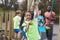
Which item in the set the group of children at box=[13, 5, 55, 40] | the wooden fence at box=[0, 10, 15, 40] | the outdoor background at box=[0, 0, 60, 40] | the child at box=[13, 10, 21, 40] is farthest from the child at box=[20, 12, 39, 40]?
the wooden fence at box=[0, 10, 15, 40]

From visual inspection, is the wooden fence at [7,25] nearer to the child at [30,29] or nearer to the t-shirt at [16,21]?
the t-shirt at [16,21]

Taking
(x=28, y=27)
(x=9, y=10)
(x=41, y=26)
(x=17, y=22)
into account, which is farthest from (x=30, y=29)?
(x=9, y=10)

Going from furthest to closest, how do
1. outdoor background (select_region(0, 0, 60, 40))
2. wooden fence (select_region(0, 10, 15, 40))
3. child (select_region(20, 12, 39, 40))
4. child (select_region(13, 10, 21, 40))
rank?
wooden fence (select_region(0, 10, 15, 40))
child (select_region(13, 10, 21, 40))
outdoor background (select_region(0, 0, 60, 40))
child (select_region(20, 12, 39, 40))

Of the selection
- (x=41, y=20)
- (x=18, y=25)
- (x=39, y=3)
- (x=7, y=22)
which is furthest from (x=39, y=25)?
(x=7, y=22)

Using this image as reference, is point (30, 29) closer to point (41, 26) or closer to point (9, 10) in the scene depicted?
point (41, 26)

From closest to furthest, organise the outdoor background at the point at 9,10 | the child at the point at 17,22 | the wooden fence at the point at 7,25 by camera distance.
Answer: the outdoor background at the point at 9,10 → the child at the point at 17,22 → the wooden fence at the point at 7,25

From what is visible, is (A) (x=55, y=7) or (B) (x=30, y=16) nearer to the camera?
(B) (x=30, y=16)

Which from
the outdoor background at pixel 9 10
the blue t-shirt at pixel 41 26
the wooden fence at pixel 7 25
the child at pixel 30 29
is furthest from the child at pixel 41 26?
the wooden fence at pixel 7 25

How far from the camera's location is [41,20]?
6.32 metres

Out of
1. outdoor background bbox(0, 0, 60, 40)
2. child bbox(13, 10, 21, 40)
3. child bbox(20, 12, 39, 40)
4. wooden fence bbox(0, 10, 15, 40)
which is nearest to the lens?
child bbox(20, 12, 39, 40)

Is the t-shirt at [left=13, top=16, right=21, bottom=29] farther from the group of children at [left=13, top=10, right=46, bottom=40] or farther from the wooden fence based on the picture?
the wooden fence

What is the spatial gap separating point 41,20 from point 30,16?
39.2 inches

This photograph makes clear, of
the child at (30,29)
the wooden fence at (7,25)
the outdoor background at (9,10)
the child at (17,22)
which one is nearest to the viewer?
the child at (30,29)

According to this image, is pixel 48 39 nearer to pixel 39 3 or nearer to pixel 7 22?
pixel 39 3
